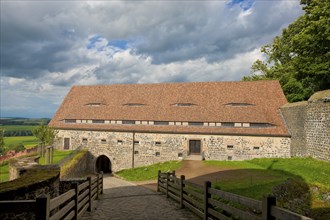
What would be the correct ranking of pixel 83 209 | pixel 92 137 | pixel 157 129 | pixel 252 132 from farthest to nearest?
pixel 92 137 → pixel 157 129 → pixel 252 132 → pixel 83 209

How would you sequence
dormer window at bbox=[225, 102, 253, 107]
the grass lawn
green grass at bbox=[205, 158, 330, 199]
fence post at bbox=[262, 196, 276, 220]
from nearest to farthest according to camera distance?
fence post at bbox=[262, 196, 276, 220], green grass at bbox=[205, 158, 330, 199], the grass lawn, dormer window at bbox=[225, 102, 253, 107]

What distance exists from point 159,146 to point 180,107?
5.38m

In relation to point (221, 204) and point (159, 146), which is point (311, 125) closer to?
point (159, 146)

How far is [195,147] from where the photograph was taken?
106ft

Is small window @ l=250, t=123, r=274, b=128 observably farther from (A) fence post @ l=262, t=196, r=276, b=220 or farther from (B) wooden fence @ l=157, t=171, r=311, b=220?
(A) fence post @ l=262, t=196, r=276, b=220

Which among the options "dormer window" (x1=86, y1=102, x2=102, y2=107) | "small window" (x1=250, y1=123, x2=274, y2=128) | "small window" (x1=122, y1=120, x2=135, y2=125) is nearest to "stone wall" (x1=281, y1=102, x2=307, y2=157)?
"small window" (x1=250, y1=123, x2=274, y2=128)

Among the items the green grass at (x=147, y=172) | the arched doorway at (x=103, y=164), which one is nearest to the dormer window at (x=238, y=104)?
the green grass at (x=147, y=172)

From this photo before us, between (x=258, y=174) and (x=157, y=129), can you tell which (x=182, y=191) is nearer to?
(x=258, y=174)

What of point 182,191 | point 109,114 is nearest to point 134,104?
point 109,114

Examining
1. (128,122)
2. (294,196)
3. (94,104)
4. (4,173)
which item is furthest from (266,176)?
(94,104)

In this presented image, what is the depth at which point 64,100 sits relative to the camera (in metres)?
41.0

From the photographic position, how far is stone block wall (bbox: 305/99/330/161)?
23.2 meters

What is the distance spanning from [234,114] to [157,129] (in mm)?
8804

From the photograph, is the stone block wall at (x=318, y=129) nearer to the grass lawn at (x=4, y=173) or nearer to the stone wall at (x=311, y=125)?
the stone wall at (x=311, y=125)
